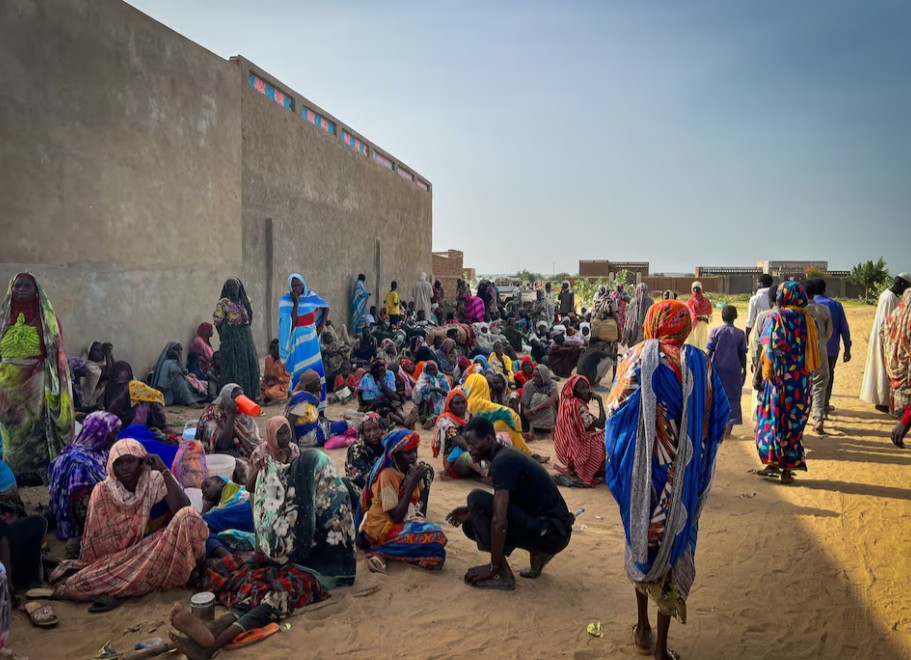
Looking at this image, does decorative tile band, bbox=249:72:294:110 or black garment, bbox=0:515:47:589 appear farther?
decorative tile band, bbox=249:72:294:110

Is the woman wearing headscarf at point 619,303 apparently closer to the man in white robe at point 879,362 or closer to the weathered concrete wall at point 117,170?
the man in white robe at point 879,362

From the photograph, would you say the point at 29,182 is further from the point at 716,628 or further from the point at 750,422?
the point at 750,422

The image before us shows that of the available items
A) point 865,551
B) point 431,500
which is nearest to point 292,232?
point 431,500

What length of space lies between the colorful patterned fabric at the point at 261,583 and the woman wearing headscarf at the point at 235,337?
542 centimetres

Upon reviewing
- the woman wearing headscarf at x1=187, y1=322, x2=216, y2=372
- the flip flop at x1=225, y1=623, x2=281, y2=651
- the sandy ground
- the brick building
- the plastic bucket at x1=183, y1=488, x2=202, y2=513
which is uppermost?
the brick building

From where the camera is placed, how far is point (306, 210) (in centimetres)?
1361

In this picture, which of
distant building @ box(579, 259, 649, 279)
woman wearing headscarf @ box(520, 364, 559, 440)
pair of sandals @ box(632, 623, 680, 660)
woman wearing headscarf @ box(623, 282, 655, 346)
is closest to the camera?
pair of sandals @ box(632, 623, 680, 660)

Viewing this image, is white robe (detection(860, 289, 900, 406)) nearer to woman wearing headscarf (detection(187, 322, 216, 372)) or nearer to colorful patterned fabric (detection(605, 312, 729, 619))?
colorful patterned fabric (detection(605, 312, 729, 619))

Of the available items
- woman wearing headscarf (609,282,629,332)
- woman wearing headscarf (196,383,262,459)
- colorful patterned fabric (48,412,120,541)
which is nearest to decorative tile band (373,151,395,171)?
woman wearing headscarf (609,282,629,332)

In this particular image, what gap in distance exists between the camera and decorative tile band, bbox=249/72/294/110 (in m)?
11.7

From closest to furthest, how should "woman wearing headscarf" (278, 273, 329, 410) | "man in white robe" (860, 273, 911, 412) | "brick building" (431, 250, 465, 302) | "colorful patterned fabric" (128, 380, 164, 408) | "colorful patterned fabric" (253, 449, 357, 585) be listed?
"colorful patterned fabric" (253, 449, 357, 585) < "colorful patterned fabric" (128, 380, 164, 408) < "man in white robe" (860, 273, 911, 412) < "woman wearing headscarf" (278, 273, 329, 410) < "brick building" (431, 250, 465, 302)

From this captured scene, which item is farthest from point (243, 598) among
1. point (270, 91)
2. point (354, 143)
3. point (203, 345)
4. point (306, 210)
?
point (354, 143)

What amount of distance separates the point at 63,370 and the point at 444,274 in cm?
2414

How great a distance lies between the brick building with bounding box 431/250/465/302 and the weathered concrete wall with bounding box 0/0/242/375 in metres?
16.4
